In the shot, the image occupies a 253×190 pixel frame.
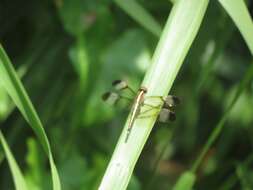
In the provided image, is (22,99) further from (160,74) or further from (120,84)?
(120,84)

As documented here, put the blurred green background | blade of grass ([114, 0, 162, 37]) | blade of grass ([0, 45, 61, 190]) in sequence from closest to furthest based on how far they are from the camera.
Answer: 1. blade of grass ([0, 45, 61, 190])
2. blade of grass ([114, 0, 162, 37])
3. the blurred green background

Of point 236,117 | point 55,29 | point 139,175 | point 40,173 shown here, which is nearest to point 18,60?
point 55,29

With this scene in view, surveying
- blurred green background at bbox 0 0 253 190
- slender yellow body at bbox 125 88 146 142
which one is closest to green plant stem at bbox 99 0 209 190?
slender yellow body at bbox 125 88 146 142

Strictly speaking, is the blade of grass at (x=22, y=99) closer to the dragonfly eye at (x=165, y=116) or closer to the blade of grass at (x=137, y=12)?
the dragonfly eye at (x=165, y=116)

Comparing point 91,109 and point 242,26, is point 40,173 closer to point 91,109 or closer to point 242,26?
point 91,109

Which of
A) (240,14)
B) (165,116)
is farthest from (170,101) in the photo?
(240,14)

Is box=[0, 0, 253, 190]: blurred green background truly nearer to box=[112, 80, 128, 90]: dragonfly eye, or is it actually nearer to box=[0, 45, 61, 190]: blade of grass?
box=[112, 80, 128, 90]: dragonfly eye
